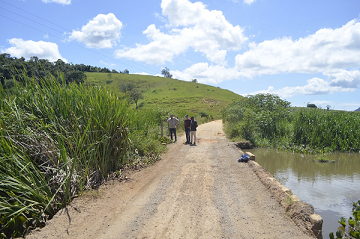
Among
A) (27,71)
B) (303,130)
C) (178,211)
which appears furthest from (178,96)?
(178,211)

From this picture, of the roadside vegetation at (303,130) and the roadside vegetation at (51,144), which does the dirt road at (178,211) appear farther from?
the roadside vegetation at (303,130)

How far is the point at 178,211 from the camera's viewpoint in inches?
203

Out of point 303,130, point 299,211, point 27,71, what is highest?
point 27,71

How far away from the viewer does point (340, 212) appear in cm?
667

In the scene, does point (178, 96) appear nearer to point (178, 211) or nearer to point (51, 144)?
point (51, 144)

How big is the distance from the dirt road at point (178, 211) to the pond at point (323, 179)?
1.76 meters

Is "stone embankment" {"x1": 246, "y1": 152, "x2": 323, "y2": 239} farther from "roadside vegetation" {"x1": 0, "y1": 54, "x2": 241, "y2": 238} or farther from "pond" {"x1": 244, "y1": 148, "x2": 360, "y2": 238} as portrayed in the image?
"roadside vegetation" {"x1": 0, "y1": 54, "x2": 241, "y2": 238}

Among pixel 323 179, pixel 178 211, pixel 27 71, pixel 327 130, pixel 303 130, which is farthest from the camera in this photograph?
pixel 303 130

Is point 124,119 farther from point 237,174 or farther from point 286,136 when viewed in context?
point 286,136

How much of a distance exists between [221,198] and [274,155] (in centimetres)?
1038

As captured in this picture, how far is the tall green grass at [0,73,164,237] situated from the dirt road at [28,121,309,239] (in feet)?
1.45

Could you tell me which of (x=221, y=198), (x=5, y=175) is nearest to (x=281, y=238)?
(x=221, y=198)

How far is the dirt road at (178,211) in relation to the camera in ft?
14.1

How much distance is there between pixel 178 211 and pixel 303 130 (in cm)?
1586
